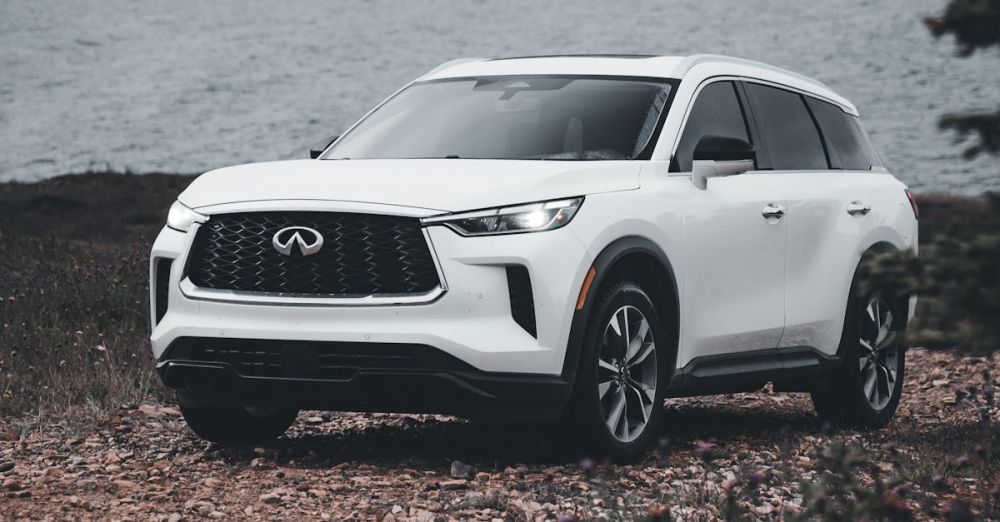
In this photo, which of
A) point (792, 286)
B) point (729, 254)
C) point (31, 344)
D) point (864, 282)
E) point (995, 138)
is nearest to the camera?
point (995, 138)

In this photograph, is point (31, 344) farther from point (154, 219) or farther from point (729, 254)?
point (154, 219)

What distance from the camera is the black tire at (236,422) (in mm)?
7109

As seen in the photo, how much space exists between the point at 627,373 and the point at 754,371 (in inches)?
44.0

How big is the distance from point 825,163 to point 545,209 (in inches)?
117

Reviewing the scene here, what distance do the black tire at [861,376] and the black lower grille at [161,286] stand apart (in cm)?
382

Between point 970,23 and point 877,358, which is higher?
point 970,23

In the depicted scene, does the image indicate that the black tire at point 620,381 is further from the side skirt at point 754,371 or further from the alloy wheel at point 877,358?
the alloy wheel at point 877,358

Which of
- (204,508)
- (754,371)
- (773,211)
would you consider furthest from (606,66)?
(204,508)

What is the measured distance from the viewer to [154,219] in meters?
26.8

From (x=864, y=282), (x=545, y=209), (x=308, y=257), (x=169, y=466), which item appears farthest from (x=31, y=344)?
(x=864, y=282)

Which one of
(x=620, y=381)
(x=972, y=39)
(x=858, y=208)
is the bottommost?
(x=620, y=381)

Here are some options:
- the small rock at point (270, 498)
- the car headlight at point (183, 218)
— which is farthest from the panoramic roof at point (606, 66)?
the small rock at point (270, 498)

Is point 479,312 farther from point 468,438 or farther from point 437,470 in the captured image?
point 468,438

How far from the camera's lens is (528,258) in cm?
590
